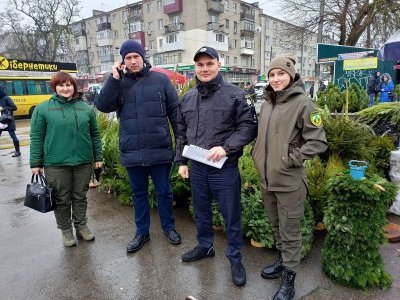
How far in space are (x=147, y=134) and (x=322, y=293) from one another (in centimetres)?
196

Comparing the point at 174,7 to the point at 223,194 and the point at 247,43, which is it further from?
the point at 223,194

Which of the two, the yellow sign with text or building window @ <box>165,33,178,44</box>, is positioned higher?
building window @ <box>165,33,178,44</box>

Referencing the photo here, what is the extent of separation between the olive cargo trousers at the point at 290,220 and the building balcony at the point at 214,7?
144 ft

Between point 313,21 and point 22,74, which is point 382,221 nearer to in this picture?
point 313,21

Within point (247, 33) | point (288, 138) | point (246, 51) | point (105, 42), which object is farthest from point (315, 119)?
point (105, 42)

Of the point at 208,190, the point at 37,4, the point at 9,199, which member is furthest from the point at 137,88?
the point at 37,4

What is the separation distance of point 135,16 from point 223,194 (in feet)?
167

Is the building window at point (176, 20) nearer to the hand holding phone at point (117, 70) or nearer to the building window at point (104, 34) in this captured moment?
the building window at point (104, 34)

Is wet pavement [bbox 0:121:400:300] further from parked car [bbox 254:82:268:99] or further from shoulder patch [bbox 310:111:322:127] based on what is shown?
parked car [bbox 254:82:268:99]

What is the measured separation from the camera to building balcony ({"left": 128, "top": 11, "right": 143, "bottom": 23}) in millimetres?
47750

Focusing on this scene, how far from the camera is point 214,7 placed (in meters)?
42.5

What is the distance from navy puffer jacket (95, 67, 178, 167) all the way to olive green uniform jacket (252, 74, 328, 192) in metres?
1.05

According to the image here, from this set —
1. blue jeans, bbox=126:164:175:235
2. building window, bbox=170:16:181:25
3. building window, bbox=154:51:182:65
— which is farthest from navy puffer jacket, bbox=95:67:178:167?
building window, bbox=170:16:181:25

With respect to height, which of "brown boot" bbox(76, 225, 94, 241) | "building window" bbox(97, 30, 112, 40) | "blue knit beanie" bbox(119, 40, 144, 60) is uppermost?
"building window" bbox(97, 30, 112, 40)
